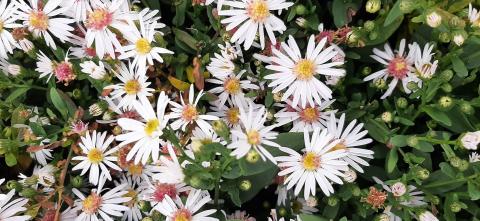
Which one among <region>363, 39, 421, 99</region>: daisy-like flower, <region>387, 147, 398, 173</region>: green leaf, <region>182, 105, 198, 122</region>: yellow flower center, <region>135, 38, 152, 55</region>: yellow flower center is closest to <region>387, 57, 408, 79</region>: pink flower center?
<region>363, 39, 421, 99</region>: daisy-like flower

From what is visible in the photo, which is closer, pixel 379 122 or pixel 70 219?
pixel 379 122

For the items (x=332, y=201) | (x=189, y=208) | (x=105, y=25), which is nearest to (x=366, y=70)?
(x=332, y=201)

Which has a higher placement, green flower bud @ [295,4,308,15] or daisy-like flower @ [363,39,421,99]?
green flower bud @ [295,4,308,15]

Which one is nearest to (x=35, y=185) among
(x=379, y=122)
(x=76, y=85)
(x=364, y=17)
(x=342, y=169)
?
(x=76, y=85)

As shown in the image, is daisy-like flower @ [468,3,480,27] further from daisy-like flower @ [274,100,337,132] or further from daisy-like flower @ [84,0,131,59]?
daisy-like flower @ [84,0,131,59]

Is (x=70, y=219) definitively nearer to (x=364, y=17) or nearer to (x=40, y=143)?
(x=40, y=143)

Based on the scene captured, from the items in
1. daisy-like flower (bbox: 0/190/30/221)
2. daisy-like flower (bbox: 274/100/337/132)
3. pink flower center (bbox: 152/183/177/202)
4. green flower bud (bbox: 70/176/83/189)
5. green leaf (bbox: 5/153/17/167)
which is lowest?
daisy-like flower (bbox: 0/190/30/221)

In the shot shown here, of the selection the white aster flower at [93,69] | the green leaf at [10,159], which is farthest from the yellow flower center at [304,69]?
the green leaf at [10,159]
